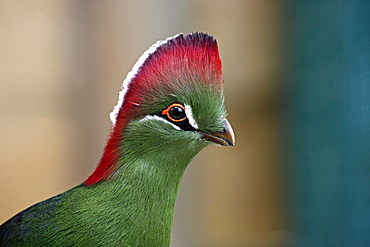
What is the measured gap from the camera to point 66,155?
1.18 m

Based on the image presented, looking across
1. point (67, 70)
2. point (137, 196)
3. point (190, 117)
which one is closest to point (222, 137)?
point (190, 117)

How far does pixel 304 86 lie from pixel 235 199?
0.49 m

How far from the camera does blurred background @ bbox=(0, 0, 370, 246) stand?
1.10m

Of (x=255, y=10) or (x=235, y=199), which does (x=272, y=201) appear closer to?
(x=235, y=199)

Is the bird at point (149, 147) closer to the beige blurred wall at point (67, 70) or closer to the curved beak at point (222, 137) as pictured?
the curved beak at point (222, 137)

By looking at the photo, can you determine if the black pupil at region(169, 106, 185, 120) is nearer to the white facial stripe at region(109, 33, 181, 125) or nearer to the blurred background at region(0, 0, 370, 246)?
the white facial stripe at region(109, 33, 181, 125)

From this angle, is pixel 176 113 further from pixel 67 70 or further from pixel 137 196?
pixel 67 70

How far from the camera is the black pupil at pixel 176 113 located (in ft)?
2.50

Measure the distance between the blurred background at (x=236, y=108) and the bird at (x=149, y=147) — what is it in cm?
29

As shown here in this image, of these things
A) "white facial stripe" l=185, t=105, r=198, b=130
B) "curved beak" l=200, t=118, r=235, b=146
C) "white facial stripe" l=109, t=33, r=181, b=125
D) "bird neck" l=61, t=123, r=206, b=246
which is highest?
"white facial stripe" l=109, t=33, r=181, b=125

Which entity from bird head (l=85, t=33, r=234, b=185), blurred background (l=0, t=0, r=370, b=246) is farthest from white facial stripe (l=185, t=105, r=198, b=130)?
blurred background (l=0, t=0, r=370, b=246)

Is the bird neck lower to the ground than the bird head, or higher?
lower

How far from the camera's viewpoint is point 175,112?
0.76 metres

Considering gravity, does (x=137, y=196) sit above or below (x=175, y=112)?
below
